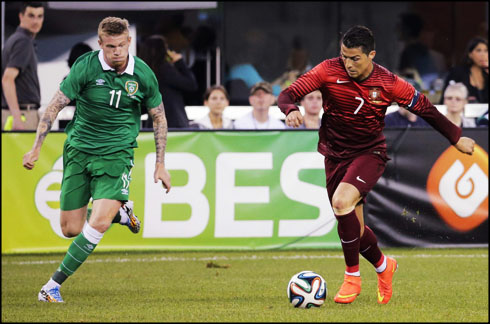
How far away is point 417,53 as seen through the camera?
56.5ft

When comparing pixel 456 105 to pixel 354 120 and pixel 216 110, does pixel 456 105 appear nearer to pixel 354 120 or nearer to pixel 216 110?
pixel 216 110

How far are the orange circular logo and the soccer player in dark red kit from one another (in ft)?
13.0

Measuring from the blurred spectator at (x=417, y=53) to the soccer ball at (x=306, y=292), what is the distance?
31.1 feet

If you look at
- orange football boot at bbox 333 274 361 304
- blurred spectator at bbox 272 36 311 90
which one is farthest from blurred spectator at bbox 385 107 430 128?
orange football boot at bbox 333 274 361 304

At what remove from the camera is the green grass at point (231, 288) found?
7.48 metres

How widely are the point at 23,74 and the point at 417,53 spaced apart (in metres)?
7.12

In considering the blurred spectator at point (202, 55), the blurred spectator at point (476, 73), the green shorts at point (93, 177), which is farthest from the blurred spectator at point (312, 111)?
the green shorts at point (93, 177)

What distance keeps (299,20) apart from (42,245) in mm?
6891

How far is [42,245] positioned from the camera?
11.8 m

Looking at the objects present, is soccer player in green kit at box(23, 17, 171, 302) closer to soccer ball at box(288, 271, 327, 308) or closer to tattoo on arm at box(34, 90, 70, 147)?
tattoo on arm at box(34, 90, 70, 147)

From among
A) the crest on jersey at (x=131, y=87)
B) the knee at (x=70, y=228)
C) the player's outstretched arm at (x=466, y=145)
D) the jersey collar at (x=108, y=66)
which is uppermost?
the jersey collar at (x=108, y=66)

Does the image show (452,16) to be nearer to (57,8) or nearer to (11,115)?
(57,8)

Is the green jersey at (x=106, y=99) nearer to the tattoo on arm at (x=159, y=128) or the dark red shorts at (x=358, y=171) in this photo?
the tattoo on arm at (x=159, y=128)

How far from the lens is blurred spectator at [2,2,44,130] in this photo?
40.4ft
